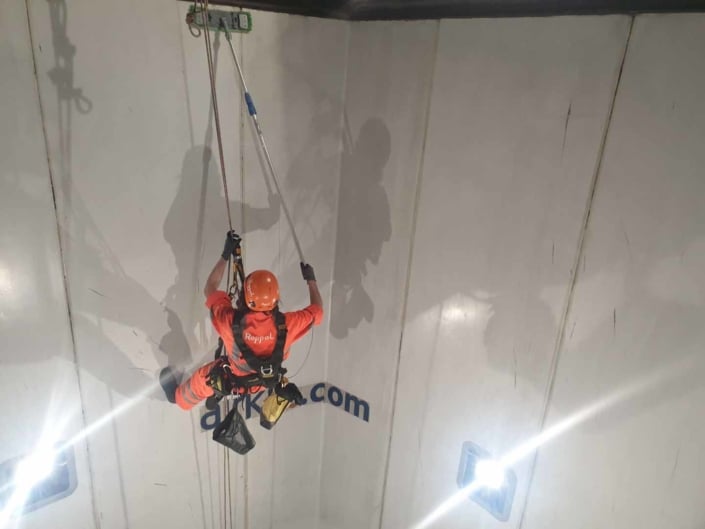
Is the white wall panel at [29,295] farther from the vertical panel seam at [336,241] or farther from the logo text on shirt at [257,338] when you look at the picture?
the vertical panel seam at [336,241]

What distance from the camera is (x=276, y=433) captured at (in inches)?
132

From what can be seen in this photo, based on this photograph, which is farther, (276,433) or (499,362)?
(276,433)

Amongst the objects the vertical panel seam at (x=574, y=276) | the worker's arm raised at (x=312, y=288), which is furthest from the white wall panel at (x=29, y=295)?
the vertical panel seam at (x=574, y=276)

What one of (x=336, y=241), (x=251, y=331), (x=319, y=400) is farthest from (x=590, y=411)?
(x=319, y=400)

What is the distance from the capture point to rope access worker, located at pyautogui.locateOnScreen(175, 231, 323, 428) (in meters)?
2.21

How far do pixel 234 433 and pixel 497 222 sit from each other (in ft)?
5.45

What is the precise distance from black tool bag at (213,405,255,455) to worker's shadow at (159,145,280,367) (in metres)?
0.41

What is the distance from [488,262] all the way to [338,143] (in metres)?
1.12

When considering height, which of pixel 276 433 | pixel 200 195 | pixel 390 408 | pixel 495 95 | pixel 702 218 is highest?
pixel 495 95

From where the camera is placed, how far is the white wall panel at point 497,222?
6.71ft

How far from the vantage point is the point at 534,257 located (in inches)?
88.7

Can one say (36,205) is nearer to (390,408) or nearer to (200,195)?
(200,195)

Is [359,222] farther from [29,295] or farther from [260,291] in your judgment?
[29,295]

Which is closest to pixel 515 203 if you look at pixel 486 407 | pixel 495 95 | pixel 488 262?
pixel 488 262
